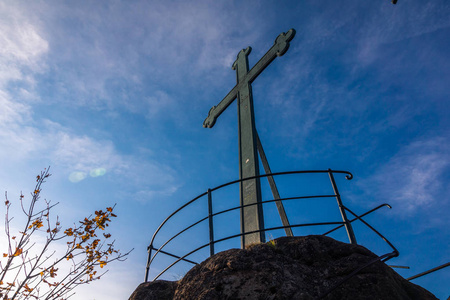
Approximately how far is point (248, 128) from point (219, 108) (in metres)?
1.74

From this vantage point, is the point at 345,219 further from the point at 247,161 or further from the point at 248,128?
the point at 248,128

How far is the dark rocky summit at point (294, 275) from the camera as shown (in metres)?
2.14

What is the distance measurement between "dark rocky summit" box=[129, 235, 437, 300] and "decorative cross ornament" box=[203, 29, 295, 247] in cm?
110

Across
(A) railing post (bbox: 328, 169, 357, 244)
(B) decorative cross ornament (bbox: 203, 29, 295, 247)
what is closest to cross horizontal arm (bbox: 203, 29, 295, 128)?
(B) decorative cross ornament (bbox: 203, 29, 295, 247)

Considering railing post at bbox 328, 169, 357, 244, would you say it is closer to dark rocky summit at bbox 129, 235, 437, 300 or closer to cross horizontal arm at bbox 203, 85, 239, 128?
dark rocky summit at bbox 129, 235, 437, 300

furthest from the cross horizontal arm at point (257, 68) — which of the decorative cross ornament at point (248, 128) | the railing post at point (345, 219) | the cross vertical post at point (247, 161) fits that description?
the railing post at point (345, 219)

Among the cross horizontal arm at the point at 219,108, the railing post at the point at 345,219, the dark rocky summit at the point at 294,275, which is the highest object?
the cross horizontal arm at the point at 219,108

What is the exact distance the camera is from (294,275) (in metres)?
2.32

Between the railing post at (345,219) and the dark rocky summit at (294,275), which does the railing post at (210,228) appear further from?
the railing post at (345,219)

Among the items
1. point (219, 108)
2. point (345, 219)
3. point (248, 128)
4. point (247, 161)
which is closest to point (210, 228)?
point (345, 219)

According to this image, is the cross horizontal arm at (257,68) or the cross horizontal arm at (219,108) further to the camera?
the cross horizontal arm at (219,108)

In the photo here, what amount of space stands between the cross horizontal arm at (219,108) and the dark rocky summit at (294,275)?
14.6 feet

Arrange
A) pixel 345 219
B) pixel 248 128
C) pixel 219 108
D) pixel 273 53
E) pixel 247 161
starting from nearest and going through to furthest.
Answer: pixel 345 219
pixel 247 161
pixel 248 128
pixel 273 53
pixel 219 108

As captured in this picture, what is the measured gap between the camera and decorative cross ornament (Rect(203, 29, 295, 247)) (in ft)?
14.0
